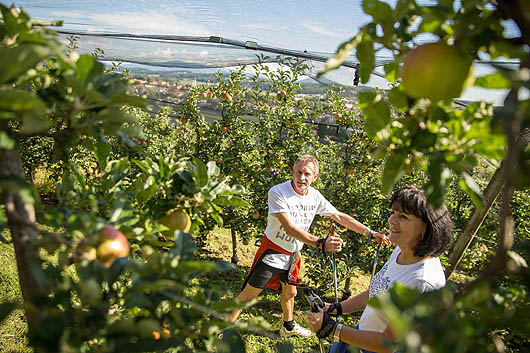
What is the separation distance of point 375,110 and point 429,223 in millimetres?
1023

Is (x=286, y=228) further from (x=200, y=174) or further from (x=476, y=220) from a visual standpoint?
(x=200, y=174)

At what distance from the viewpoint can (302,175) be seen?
2.82 meters

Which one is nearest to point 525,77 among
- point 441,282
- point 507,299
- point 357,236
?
point 507,299

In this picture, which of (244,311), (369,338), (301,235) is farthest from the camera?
(244,311)

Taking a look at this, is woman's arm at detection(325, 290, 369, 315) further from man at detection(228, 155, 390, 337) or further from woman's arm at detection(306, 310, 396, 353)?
man at detection(228, 155, 390, 337)

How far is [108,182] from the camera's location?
97 cm

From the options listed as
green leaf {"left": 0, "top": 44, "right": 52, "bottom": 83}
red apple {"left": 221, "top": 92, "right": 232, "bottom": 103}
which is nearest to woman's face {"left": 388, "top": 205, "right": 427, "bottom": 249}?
green leaf {"left": 0, "top": 44, "right": 52, "bottom": 83}

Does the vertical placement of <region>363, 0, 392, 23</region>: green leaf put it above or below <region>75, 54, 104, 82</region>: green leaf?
above

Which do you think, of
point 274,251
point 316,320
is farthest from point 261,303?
point 316,320

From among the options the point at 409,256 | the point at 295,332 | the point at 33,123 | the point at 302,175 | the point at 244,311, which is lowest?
the point at 244,311

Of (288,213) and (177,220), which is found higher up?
(177,220)

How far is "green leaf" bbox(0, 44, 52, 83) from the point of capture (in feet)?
1.89

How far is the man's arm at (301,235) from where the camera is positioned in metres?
2.47

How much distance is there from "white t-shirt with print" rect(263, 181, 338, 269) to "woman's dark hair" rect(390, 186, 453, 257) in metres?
1.27
